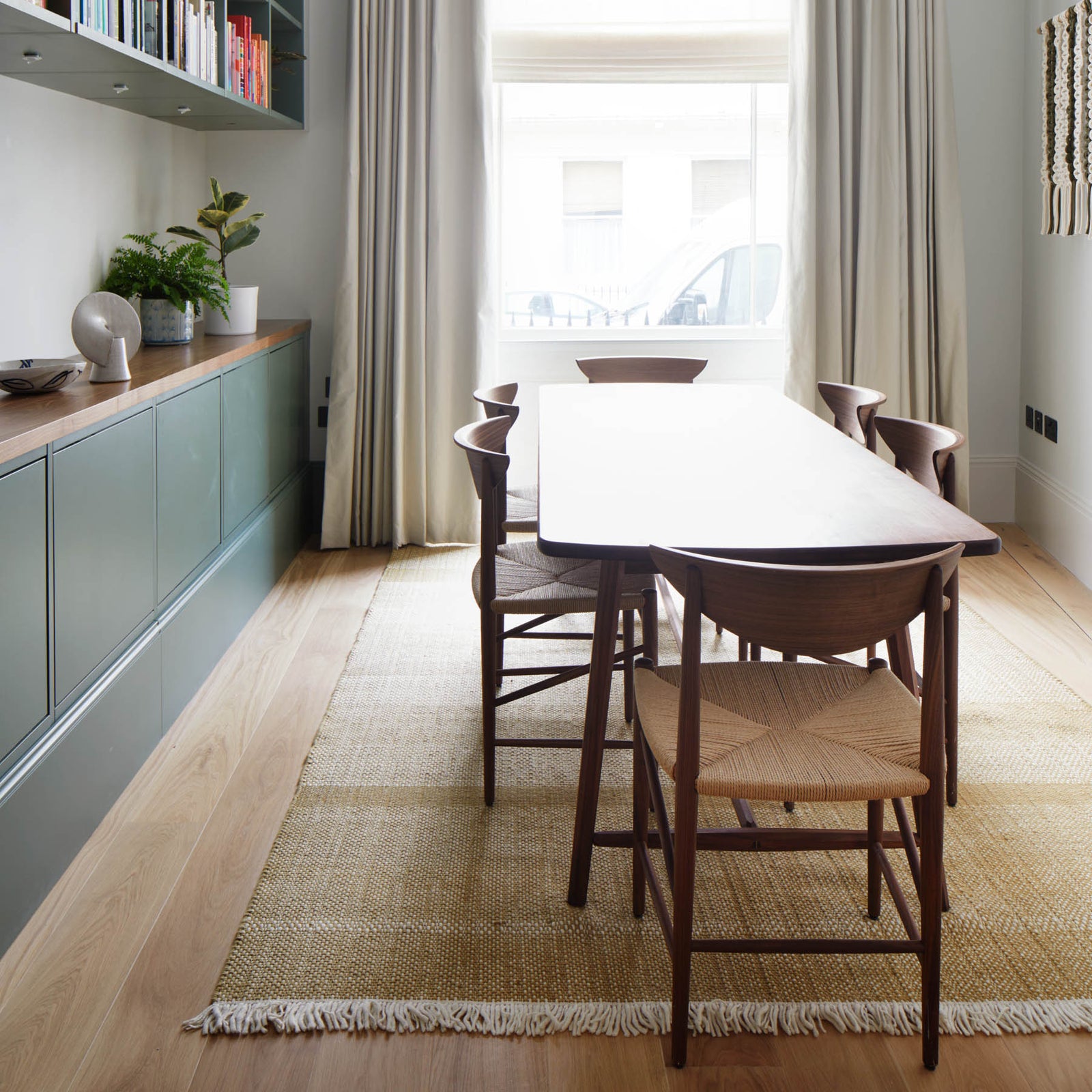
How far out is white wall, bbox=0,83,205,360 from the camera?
295 centimetres

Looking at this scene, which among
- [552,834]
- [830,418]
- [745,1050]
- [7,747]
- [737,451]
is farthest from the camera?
[830,418]

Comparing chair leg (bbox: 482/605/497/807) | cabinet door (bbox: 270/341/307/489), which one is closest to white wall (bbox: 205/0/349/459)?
cabinet door (bbox: 270/341/307/489)

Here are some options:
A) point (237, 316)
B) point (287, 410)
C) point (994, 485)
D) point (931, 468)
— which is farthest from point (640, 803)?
point (994, 485)

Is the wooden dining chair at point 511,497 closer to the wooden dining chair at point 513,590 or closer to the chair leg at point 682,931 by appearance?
the wooden dining chair at point 513,590

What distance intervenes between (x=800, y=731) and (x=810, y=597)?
0.30 meters

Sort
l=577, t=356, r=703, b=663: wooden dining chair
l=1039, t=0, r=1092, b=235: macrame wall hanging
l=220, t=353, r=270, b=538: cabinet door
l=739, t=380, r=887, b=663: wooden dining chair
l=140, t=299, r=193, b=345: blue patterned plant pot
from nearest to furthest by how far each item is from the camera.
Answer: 1. l=739, t=380, r=887, b=663: wooden dining chair
2. l=220, t=353, r=270, b=538: cabinet door
3. l=140, t=299, r=193, b=345: blue patterned plant pot
4. l=1039, t=0, r=1092, b=235: macrame wall hanging
5. l=577, t=356, r=703, b=663: wooden dining chair

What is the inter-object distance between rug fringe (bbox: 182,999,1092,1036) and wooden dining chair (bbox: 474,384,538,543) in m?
1.25

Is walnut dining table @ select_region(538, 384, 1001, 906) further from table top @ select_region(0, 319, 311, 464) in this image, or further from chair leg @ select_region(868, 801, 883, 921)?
table top @ select_region(0, 319, 311, 464)

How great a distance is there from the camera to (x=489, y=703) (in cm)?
256

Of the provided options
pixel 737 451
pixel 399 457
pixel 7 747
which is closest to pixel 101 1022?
pixel 7 747

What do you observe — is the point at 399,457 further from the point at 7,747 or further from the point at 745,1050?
the point at 745,1050

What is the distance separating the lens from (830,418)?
15.8 ft

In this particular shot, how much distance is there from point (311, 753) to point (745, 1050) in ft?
4.51

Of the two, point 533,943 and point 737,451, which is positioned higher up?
point 737,451
